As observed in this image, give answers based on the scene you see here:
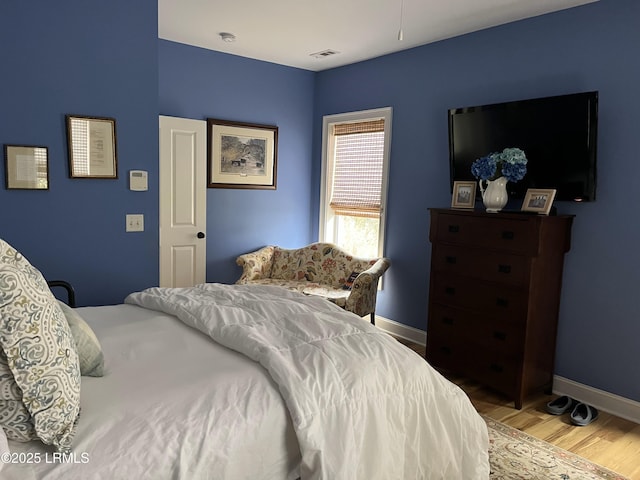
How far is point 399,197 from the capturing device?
4.62m

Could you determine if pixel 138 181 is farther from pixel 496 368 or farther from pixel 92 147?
pixel 496 368

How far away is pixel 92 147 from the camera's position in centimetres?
309

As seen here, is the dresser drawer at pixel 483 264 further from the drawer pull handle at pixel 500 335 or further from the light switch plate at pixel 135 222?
the light switch plate at pixel 135 222

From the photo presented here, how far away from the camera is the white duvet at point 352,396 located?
5.19 feet

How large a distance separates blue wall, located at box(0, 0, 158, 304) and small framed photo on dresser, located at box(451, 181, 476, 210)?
2.28m

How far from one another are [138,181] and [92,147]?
35cm

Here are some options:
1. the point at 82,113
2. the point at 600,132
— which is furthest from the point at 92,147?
the point at 600,132

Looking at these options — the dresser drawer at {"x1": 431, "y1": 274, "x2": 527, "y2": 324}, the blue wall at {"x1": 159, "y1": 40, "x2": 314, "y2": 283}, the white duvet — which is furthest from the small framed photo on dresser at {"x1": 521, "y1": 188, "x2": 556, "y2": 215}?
the blue wall at {"x1": 159, "y1": 40, "x2": 314, "y2": 283}

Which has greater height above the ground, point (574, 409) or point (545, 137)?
point (545, 137)

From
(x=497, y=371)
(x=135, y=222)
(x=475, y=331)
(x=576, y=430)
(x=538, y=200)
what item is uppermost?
(x=538, y=200)

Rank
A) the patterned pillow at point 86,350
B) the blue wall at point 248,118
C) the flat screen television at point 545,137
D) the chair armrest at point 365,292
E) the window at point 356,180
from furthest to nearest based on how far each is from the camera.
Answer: the window at point 356,180 → the blue wall at point 248,118 → the chair armrest at point 365,292 → the flat screen television at point 545,137 → the patterned pillow at point 86,350

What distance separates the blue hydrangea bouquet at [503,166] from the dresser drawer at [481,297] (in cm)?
75

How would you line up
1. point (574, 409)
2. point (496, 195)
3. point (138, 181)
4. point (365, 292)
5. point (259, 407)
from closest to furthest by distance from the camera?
point (259, 407) < point (574, 409) < point (138, 181) < point (496, 195) < point (365, 292)

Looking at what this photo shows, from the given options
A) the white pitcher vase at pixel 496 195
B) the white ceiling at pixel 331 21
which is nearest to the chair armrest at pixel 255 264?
the white ceiling at pixel 331 21
